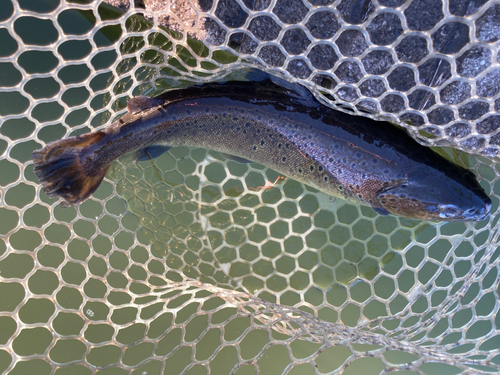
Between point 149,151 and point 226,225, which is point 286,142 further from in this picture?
point 226,225

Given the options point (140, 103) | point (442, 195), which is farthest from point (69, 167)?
point (442, 195)

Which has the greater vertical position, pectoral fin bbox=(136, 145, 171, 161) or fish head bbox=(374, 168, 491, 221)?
fish head bbox=(374, 168, 491, 221)

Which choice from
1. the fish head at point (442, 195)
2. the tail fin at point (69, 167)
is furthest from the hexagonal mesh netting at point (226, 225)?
the tail fin at point (69, 167)

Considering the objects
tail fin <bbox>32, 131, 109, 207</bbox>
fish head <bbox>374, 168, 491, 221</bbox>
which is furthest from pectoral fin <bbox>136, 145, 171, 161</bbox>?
fish head <bbox>374, 168, 491, 221</bbox>

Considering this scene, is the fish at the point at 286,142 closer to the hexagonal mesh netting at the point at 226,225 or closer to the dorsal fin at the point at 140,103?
the dorsal fin at the point at 140,103

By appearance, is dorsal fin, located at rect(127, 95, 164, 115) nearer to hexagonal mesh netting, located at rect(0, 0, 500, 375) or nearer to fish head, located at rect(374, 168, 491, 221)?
hexagonal mesh netting, located at rect(0, 0, 500, 375)

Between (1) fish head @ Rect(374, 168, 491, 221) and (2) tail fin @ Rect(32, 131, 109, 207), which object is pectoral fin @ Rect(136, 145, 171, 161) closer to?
(2) tail fin @ Rect(32, 131, 109, 207)

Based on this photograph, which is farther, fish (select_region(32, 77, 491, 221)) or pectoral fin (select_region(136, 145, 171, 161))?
pectoral fin (select_region(136, 145, 171, 161))
